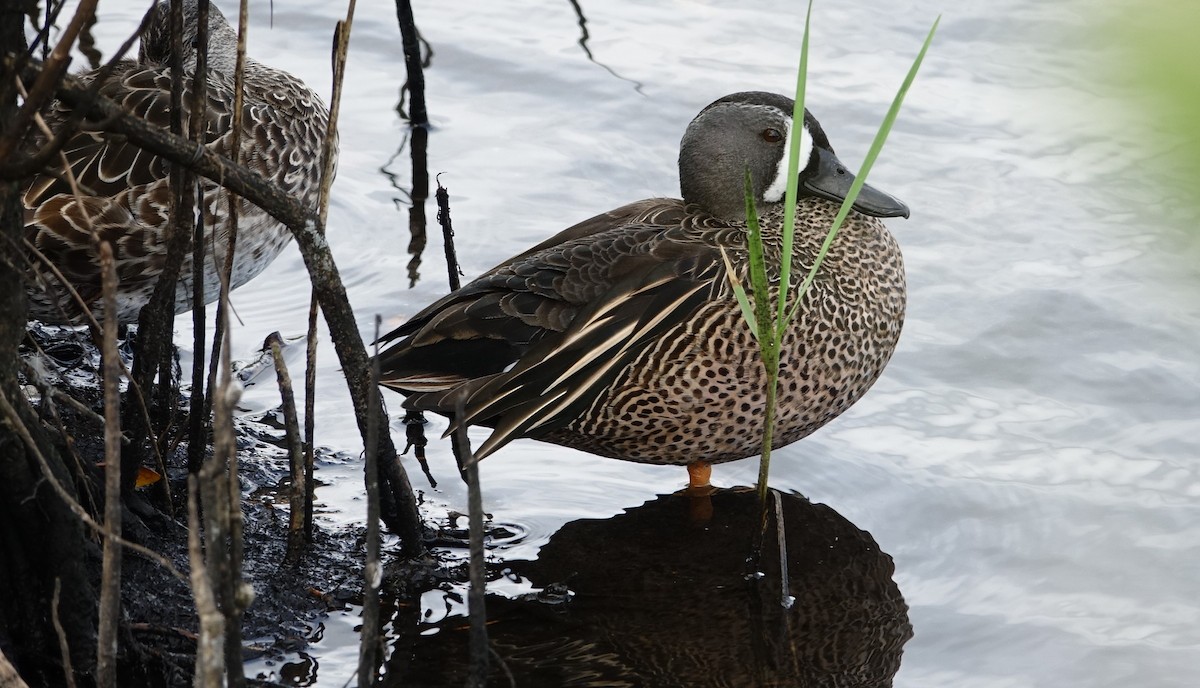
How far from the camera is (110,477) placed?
2.31m

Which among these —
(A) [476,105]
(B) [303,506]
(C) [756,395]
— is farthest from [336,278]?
(A) [476,105]

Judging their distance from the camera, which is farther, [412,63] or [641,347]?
[412,63]

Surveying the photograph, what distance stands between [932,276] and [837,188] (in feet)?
4.65

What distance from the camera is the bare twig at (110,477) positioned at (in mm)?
2279

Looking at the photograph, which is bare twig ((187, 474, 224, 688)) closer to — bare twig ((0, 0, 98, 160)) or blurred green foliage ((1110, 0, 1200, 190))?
bare twig ((0, 0, 98, 160))

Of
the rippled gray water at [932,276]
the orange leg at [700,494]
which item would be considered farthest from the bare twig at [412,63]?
the orange leg at [700,494]

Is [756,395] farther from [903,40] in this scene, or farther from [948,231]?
[903,40]

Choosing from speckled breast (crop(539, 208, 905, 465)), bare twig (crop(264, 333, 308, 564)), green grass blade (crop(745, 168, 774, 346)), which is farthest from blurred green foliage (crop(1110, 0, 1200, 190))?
speckled breast (crop(539, 208, 905, 465))

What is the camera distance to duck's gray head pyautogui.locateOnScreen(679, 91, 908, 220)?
4441 millimetres

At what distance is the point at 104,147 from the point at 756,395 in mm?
2254

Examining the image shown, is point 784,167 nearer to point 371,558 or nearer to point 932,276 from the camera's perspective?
point 932,276

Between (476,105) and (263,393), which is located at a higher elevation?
(476,105)

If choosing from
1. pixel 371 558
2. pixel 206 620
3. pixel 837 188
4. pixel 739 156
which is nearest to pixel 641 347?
pixel 739 156

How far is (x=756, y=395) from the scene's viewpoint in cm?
407
